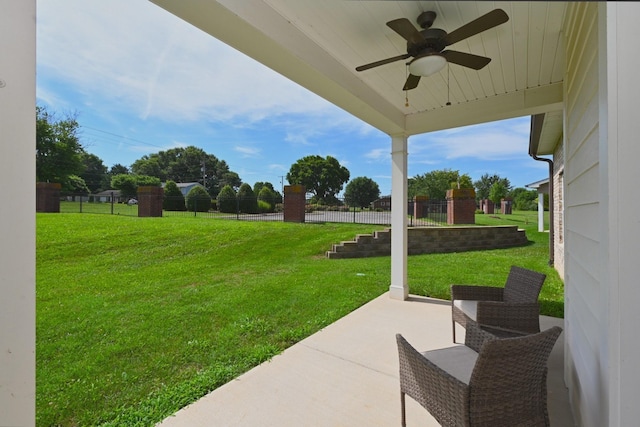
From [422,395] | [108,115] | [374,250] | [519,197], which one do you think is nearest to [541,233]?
[374,250]

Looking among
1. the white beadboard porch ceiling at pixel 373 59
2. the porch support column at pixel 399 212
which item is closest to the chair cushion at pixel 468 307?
the porch support column at pixel 399 212

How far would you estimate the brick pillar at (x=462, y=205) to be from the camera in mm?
10891

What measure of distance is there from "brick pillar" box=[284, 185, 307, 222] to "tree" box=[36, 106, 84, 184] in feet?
57.4

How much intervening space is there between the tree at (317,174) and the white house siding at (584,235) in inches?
1337

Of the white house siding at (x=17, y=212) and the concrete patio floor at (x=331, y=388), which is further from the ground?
the white house siding at (x=17, y=212)

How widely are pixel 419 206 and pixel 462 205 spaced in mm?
1578

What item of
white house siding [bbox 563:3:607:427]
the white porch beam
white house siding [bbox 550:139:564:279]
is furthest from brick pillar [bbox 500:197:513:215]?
white house siding [bbox 563:3:607:427]

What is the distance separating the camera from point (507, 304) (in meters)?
2.41

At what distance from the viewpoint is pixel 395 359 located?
8.95 ft

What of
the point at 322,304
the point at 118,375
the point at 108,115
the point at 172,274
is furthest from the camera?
the point at 108,115

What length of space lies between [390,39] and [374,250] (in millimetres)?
6743

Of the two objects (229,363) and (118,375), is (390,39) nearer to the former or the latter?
(229,363)

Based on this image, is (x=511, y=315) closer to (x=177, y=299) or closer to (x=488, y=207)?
(x=177, y=299)

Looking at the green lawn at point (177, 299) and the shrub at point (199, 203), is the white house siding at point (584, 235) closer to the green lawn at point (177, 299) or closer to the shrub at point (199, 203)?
the green lawn at point (177, 299)
